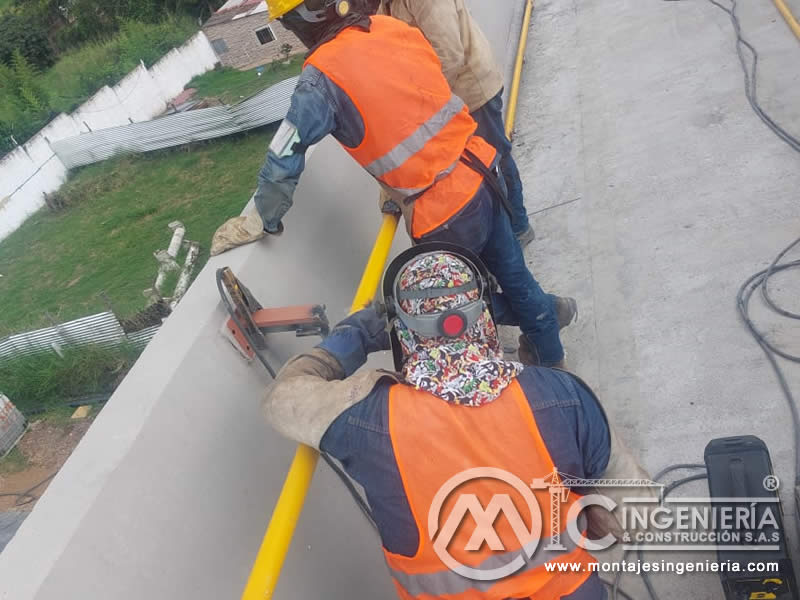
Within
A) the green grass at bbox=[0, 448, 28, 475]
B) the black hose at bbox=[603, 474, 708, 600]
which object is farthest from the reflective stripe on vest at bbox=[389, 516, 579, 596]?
the green grass at bbox=[0, 448, 28, 475]

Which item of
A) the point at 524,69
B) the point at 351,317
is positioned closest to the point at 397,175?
the point at 351,317

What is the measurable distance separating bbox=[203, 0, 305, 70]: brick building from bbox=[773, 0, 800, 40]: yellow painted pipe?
1936 cm

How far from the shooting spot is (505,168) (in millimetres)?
3490

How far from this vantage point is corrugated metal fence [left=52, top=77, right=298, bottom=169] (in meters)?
16.2

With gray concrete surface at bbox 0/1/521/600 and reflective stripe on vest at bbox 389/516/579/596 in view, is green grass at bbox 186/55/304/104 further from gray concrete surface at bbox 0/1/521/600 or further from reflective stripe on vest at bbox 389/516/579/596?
reflective stripe on vest at bbox 389/516/579/596

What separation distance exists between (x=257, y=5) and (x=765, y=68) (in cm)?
2172

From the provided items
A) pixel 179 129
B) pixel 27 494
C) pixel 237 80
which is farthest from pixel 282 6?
pixel 237 80

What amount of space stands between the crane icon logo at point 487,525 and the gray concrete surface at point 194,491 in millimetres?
587

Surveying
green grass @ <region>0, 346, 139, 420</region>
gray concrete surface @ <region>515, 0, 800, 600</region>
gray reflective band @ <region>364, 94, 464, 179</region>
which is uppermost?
gray reflective band @ <region>364, 94, 464, 179</region>

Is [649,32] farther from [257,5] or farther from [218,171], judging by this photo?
[257,5]

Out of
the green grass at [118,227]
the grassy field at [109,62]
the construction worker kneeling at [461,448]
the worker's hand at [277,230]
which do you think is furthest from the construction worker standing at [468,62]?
the grassy field at [109,62]

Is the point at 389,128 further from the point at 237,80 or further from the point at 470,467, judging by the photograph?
the point at 237,80

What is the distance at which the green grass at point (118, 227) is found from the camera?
40.3 ft

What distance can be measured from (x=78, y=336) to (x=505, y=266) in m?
8.19
